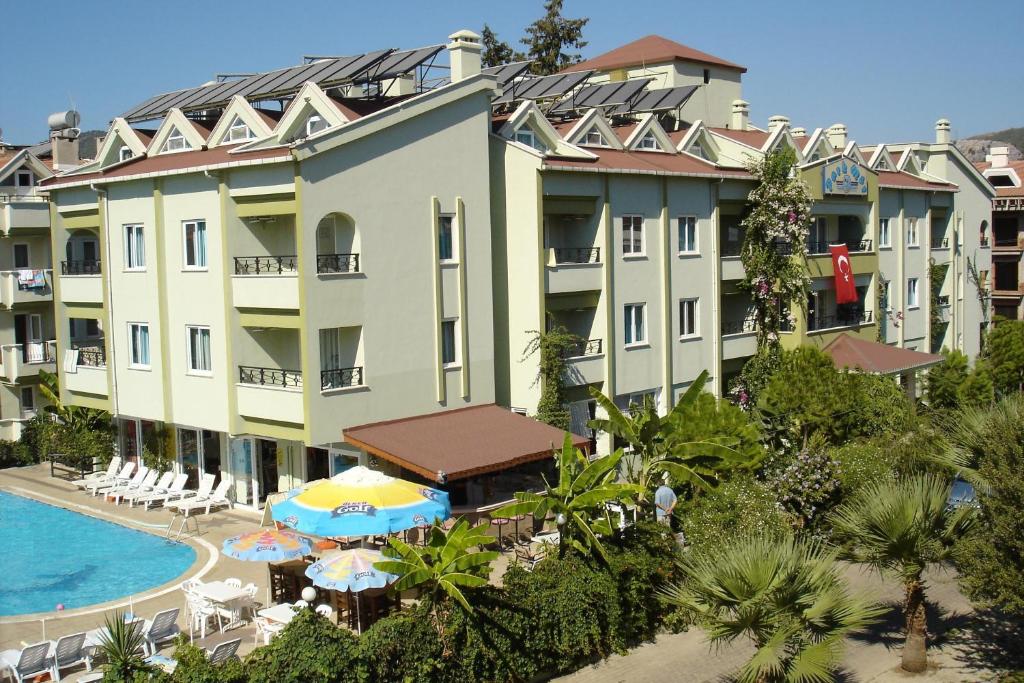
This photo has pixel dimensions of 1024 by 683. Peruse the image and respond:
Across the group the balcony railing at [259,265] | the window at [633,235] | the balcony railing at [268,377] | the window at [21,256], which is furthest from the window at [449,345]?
the window at [21,256]

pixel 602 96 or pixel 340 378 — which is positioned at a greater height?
pixel 602 96

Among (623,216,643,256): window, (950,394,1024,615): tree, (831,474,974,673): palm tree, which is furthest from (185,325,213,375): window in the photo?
(950,394,1024,615): tree

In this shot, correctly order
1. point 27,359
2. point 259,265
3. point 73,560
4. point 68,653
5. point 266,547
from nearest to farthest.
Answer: point 68,653 < point 266,547 < point 73,560 < point 259,265 < point 27,359

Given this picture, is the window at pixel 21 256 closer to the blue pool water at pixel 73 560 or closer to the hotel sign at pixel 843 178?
the blue pool water at pixel 73 560

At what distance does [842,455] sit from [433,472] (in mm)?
11258

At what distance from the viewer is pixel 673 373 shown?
41219 millimetres

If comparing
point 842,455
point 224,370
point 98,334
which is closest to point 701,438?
point 842,455

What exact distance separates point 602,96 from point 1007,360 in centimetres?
2323

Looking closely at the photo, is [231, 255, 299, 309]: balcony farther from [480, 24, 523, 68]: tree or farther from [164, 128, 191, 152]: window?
[480, 24, 523, 68]: tree

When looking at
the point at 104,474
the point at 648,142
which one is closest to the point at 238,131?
the point at 104,474

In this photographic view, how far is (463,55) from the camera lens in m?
34.5

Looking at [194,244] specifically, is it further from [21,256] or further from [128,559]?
[21,256]

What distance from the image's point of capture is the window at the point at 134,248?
35875 mm

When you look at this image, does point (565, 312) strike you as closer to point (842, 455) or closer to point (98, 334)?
point (842, 455)
